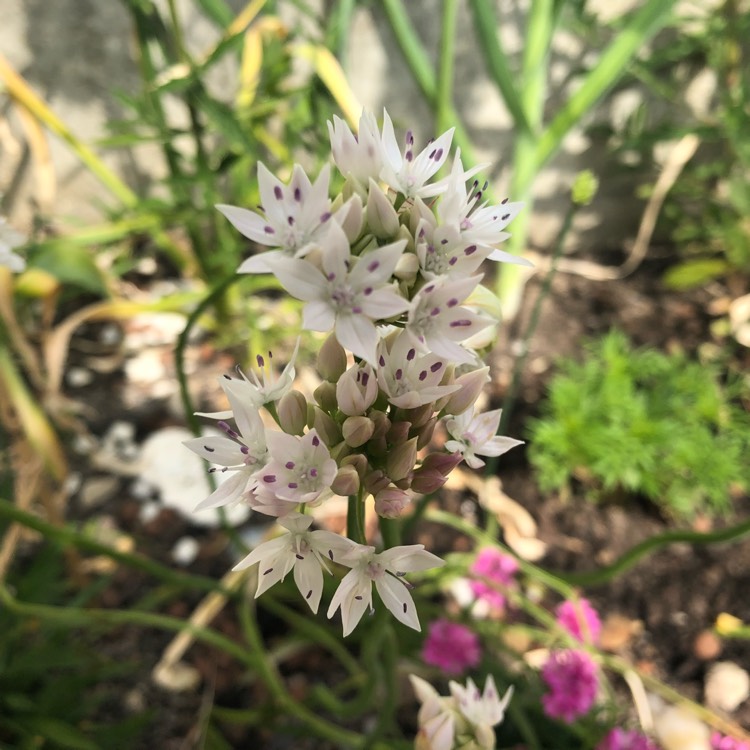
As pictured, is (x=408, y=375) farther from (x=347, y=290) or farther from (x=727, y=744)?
(x=727, y=744)

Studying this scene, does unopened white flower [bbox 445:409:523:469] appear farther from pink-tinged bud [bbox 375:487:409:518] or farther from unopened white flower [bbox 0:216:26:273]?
unopened white flower [bbox 0:216:26:273]

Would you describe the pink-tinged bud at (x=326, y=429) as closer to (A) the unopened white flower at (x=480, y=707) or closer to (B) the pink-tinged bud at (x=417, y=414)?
(B) the pink-tinged bud at (x=417, y=414)

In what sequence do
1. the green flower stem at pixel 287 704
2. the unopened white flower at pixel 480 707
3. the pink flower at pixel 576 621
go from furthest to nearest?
the pink flower at pixel 576 621 < the green flower stem at pixel 287 704 < the unopened white flower at pixel 480 707

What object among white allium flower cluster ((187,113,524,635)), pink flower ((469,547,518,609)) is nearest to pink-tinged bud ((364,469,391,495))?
white allium flower cluster ((187,113,524,635))

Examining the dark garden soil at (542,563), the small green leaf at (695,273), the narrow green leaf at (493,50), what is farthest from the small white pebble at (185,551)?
the small green leaf at (695,273)

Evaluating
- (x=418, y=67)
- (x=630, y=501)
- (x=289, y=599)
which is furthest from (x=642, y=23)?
(x=289, y=599)

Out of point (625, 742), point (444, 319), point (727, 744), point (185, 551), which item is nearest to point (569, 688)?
point (625, 742)

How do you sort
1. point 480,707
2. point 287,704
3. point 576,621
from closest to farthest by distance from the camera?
1. point 480,707
2. point 287,704
3. point 576,621
